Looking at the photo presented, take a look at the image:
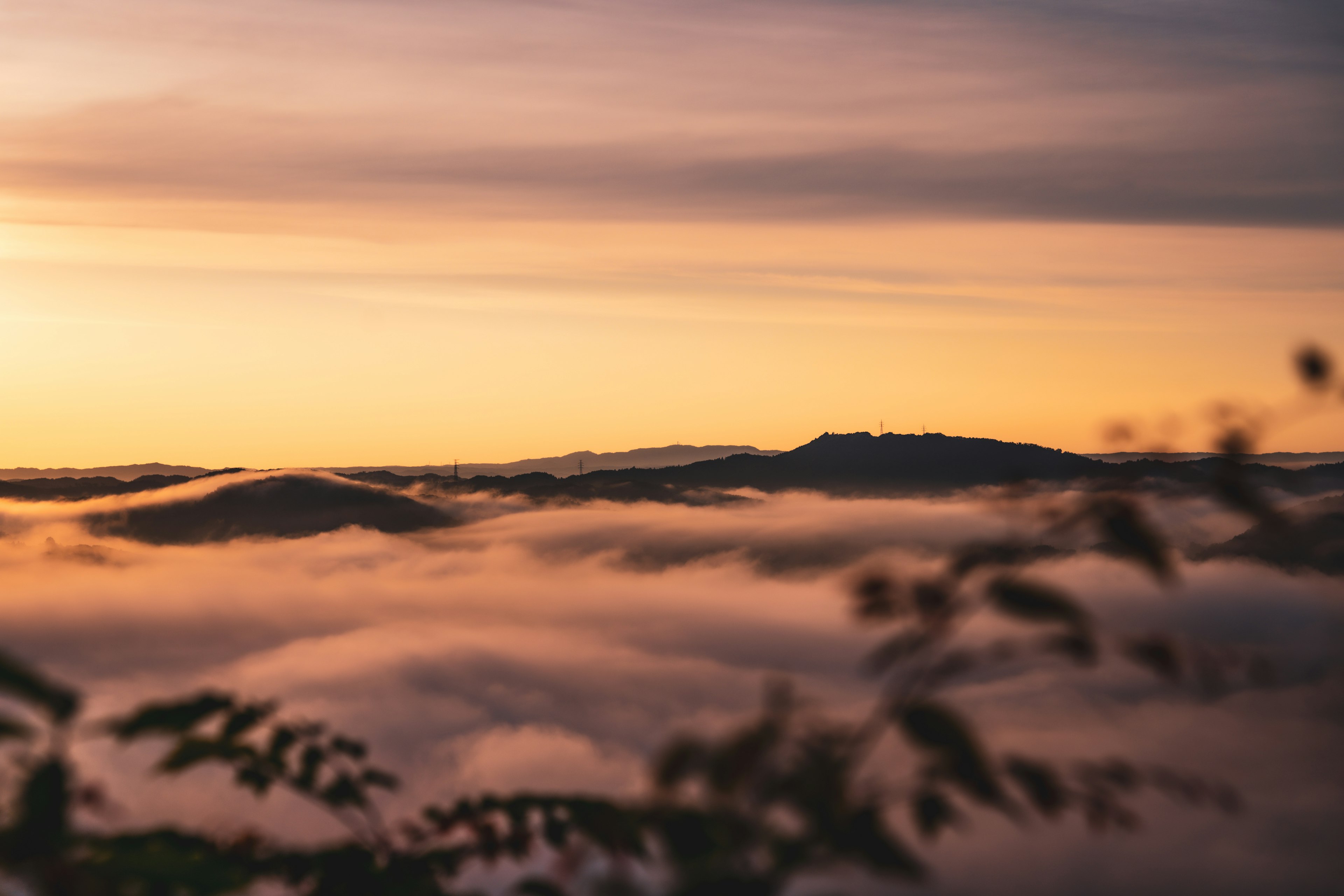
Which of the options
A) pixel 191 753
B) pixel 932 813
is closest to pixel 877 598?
pixel 932 813

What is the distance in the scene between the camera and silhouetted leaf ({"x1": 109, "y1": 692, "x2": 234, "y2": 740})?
3.94m

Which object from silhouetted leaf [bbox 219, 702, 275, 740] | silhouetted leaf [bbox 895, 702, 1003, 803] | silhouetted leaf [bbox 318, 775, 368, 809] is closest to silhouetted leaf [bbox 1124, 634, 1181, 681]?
silhouetted leaf [bbox 895, 702, 1003, 803]

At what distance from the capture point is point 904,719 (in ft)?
8.21

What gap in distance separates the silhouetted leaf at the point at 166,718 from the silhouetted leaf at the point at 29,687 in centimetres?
175

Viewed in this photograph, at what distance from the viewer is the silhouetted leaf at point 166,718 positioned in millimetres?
3943

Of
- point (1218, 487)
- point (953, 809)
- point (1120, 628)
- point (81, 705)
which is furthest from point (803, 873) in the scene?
point (81, 705)

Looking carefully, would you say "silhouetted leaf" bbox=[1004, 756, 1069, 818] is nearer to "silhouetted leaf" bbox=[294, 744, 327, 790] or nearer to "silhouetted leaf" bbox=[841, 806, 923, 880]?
"silhouetted leaf" bbox=[841, 806, 923, 880]

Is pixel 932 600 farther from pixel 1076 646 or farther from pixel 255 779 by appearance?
pixel 255 779

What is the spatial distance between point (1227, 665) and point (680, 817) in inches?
69.9

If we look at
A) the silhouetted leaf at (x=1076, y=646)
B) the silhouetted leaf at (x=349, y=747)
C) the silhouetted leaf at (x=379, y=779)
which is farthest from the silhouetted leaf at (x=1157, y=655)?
the silhouetted leaf at (x=349, y=747)

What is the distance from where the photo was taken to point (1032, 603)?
8.12ft

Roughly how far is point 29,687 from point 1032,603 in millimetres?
2181

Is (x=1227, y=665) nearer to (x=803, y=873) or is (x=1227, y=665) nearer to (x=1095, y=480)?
(x=1095, y=480)

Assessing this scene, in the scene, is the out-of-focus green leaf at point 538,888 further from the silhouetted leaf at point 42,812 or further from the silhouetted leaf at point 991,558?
the silhouetted leaf at point 991,558
